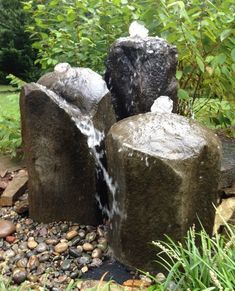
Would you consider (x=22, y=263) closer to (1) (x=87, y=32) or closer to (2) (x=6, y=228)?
(2) (x=6, y=228)

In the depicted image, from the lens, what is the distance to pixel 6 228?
3.46m

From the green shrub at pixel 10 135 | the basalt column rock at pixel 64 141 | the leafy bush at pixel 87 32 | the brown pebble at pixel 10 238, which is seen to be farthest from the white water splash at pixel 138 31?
the brown pebble at pixel 10 238

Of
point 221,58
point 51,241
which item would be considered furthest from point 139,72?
point 51,241

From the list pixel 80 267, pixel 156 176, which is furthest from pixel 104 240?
pixel 156 176

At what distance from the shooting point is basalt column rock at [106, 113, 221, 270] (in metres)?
2.65

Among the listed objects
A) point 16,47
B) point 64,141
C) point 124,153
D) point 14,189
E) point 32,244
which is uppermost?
point 124,153

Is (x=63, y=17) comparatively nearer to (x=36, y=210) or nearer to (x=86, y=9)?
(x=86, y=9)

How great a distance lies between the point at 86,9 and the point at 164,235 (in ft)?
10.4

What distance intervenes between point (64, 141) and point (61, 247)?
2.56ft

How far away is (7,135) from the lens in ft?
15.9

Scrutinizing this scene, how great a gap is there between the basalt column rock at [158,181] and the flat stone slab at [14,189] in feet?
4.45

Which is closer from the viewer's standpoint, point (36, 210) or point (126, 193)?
point (126, 193)

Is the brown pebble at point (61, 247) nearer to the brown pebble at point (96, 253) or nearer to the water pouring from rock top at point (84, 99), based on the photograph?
the brown pebble at point (96, 253)

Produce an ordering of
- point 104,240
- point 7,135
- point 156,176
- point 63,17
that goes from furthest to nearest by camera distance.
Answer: point 63,17 → point 7,135 → point 104,240 → point 156,176
